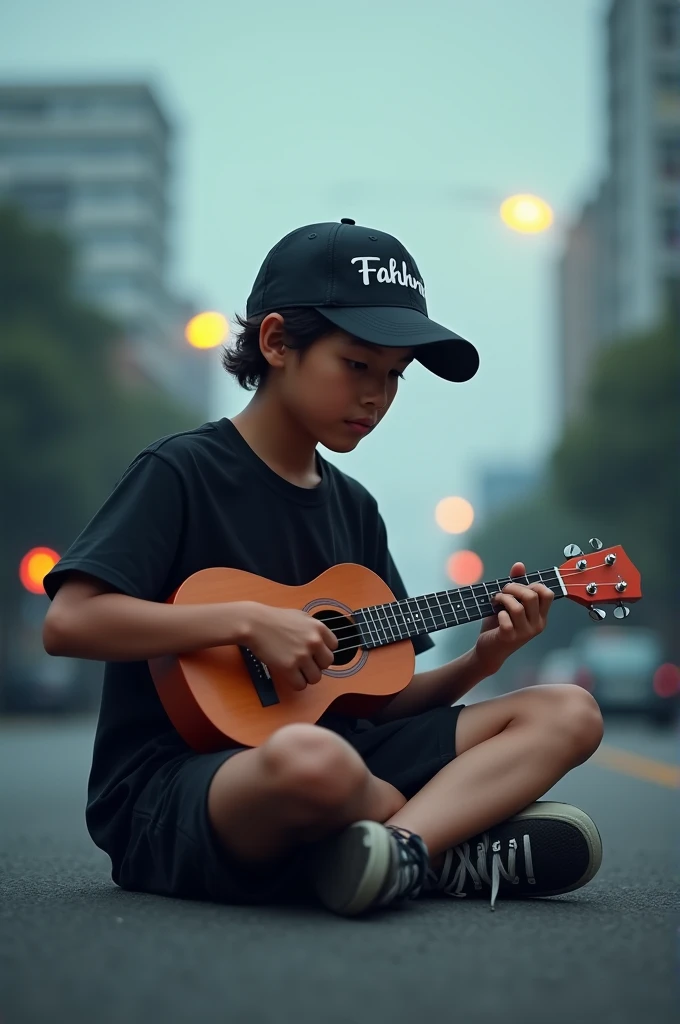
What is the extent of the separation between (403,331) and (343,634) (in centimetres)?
75

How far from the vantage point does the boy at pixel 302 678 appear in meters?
3.25

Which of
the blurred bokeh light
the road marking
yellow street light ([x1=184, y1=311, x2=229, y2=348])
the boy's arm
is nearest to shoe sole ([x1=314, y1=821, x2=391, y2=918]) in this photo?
the boy's arm

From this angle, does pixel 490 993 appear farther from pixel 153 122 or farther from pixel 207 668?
pixel 153 122

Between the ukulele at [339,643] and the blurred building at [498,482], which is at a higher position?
the ukulele at [339,643]

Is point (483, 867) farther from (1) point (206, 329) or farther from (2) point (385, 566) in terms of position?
(1) point (206, 329)

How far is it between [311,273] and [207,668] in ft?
3.27

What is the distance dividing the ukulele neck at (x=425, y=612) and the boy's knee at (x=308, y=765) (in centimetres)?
67

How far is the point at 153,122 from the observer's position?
318 ft

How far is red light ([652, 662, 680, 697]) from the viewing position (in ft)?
69.2

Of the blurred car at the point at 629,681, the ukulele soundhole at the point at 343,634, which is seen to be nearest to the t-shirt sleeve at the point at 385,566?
the ukulele soundhole at the point at 343,634

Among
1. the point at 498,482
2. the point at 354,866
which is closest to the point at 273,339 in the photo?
the point at 354,866

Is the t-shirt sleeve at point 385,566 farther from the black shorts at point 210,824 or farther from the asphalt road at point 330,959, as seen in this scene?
the asphalt road at point 330,959

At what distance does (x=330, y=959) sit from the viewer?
8.78 ft

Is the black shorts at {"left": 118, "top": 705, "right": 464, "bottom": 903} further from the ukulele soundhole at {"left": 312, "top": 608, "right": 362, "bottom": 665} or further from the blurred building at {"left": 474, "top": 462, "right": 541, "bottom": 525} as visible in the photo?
the blurred building at {"left": 474, "top": 462, "right": 541, "bottom": 525}
